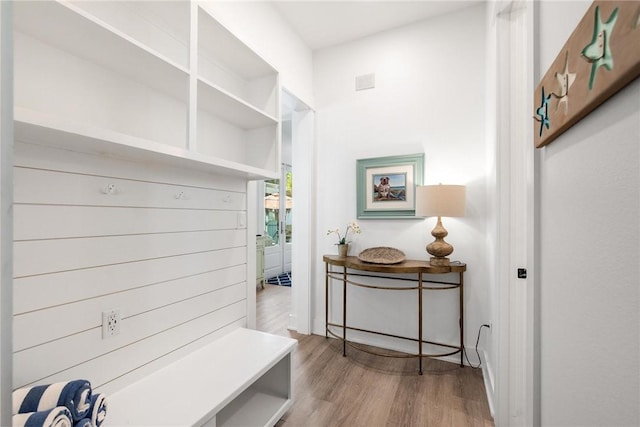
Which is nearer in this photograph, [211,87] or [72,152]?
[72,152]

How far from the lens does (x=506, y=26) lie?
1.72 m

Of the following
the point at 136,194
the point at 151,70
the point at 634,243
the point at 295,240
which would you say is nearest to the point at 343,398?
the point at 295,240

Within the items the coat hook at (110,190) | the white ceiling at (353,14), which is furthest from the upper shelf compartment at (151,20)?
the white ceiling at (353,14)

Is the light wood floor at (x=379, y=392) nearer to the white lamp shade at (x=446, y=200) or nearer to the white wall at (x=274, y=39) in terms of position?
the white lamp shade at (x=446, y=200)

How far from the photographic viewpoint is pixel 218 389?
130cm

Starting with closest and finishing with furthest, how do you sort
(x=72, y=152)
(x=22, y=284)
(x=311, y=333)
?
1. (x=22, y=284)
2. (x=72, y=152)
3. (x=311, y=333)

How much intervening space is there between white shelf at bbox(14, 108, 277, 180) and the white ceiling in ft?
5.99

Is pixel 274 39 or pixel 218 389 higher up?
pixel 274 39

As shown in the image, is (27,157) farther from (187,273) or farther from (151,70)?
(187,273)

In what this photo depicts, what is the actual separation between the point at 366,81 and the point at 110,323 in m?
2.73

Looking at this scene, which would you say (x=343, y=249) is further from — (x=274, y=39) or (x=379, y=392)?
(x=274, y=39)

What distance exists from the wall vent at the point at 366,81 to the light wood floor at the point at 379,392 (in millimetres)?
2505

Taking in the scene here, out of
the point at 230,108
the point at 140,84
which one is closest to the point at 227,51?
the point at 230,108

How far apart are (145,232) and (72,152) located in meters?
0.45
